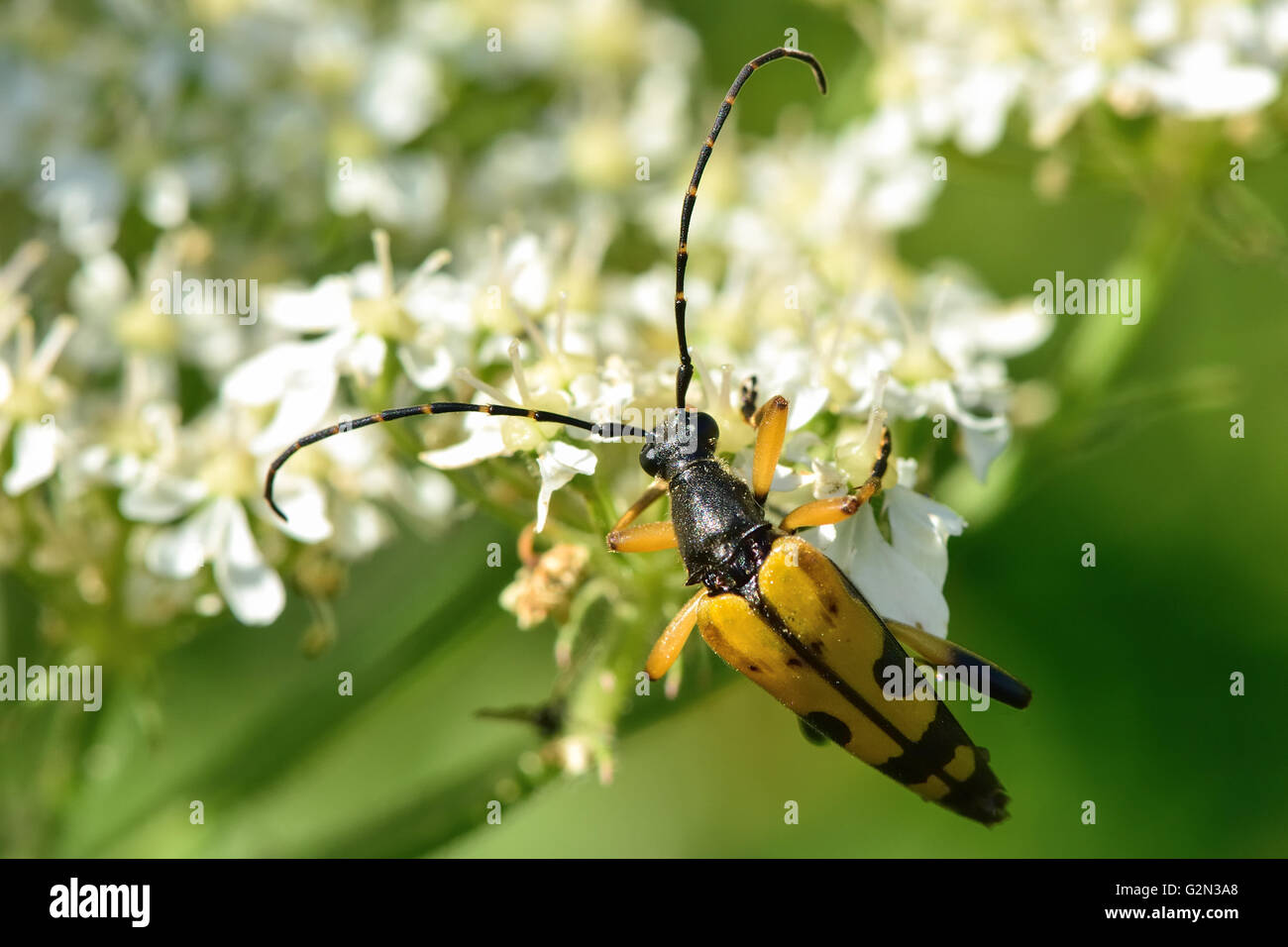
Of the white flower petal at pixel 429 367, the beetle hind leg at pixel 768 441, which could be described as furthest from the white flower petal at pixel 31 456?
the beetle hind leg at pixel 768 441

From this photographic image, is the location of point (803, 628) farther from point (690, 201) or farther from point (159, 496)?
point (159, 496)

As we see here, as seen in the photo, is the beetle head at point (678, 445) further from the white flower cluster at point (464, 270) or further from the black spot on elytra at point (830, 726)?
the black spot on elytra at point (830, 726)

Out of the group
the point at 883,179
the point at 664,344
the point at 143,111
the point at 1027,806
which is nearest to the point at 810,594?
the point at 664,344

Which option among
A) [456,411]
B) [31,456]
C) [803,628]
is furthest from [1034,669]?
[31,456]

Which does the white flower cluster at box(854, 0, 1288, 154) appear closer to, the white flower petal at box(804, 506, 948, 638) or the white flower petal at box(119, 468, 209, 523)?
the white flower petal at box(804, 506, 948, 638)

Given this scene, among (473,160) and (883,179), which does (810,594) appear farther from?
(473,160)
